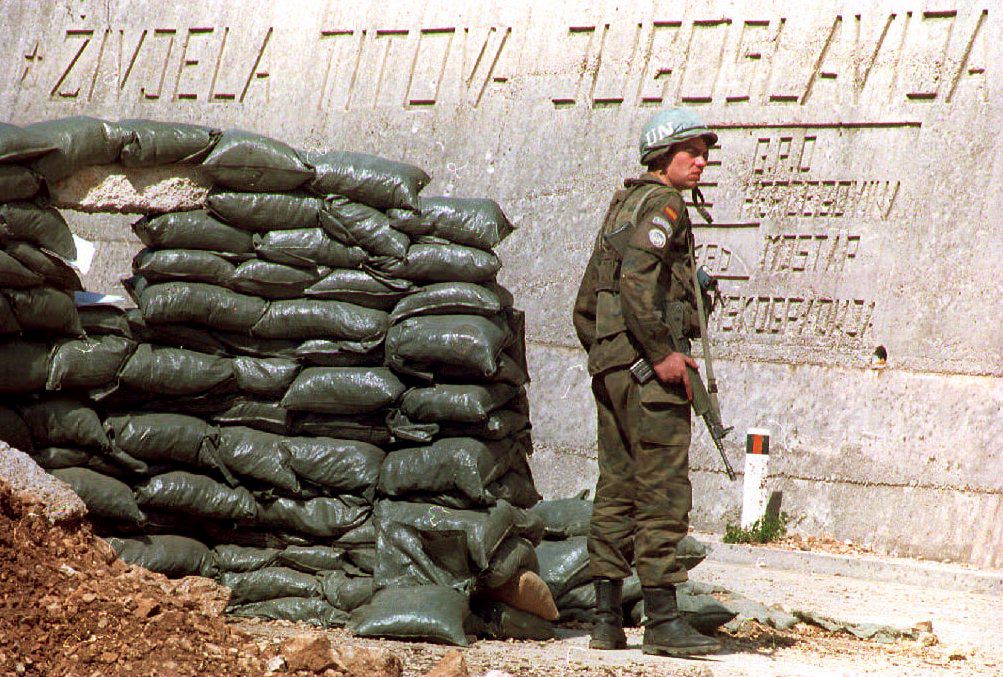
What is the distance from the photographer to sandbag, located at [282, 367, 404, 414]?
199 inches

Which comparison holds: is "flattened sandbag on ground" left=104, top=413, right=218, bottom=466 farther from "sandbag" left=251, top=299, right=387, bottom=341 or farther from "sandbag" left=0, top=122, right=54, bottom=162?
"sandbag" left=0, top=122, right=54, bottom=162

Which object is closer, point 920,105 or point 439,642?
point 439,642

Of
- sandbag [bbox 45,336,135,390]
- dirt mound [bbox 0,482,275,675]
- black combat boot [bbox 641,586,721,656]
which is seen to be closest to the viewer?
dirt mound [bbox 0,482,275,675]

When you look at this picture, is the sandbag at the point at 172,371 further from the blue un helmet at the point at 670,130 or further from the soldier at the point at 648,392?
the blue un helmet at the point at 670,130

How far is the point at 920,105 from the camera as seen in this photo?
808 centimetres

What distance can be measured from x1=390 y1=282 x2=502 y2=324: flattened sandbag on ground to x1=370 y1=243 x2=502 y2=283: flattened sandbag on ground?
39 millimetres

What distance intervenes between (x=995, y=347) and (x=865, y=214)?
3.97 ft

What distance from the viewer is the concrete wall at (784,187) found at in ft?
25.6

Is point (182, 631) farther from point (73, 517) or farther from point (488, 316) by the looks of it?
point (488, 316)

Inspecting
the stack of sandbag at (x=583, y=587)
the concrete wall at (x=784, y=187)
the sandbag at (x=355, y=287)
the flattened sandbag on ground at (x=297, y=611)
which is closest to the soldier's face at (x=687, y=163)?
the sandbag at (x=355, y=287)

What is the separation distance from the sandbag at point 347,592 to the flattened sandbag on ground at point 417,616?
19 centimetres

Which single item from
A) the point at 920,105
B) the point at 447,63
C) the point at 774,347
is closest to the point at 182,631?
the point at 774,347

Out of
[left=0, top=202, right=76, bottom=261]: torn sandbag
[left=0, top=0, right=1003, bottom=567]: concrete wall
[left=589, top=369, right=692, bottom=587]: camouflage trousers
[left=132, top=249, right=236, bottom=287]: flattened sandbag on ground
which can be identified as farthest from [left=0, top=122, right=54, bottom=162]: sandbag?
[left=0, top=0, right=1003, bottom=567]: concrete wall

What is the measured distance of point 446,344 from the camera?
4.98 metres
